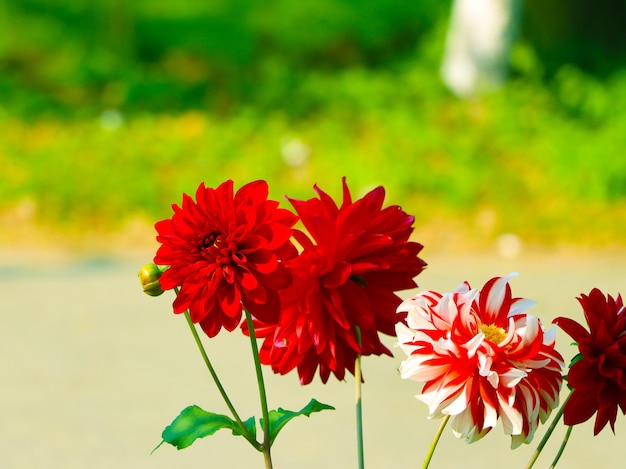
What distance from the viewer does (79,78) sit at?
9352mm

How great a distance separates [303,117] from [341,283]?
7.17m

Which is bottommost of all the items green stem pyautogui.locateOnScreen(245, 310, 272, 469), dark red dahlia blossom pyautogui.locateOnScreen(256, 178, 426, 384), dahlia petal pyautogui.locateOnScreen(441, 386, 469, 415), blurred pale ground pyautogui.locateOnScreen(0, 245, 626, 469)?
dahlia petal pyautogui.locateOnScreen(441, 386, 469, 415)

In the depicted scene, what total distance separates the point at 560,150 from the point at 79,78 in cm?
447

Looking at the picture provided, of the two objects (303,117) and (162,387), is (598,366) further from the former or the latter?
(303,117)

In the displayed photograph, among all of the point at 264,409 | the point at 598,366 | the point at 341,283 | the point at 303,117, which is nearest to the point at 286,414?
the point at 264,409

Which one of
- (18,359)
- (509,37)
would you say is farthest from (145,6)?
(18,359)

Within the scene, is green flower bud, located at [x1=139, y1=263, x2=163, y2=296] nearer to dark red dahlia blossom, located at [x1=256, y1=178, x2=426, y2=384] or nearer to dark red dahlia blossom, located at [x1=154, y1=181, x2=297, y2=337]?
dark red dahlia blossom, located at [x1=154, y1=181, x2=297, y2=337]

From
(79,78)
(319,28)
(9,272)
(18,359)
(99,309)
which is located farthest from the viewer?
(319,28)

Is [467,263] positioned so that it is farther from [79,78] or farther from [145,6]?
[145,6]

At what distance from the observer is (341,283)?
1.32 metres

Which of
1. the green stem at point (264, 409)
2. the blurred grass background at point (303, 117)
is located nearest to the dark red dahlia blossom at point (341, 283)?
the green stem at point (264, 409)

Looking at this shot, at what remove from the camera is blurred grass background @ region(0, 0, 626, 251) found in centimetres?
705

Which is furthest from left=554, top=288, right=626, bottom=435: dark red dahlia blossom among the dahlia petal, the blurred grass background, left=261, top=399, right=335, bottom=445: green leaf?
the blurred grass background

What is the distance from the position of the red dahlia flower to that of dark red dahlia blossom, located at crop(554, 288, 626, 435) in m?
0.03
